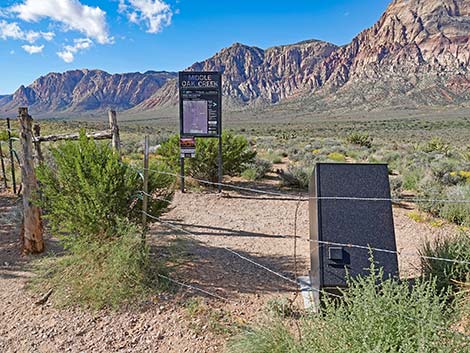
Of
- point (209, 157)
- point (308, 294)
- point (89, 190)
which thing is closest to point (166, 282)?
point (89, 190)

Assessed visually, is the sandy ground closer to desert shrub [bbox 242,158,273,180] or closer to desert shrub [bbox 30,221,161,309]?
desert shrub [bbox 30,221,161,309]

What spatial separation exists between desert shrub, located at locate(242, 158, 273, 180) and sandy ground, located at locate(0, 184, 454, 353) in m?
4.22

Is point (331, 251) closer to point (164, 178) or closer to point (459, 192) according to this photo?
point (164, 178)

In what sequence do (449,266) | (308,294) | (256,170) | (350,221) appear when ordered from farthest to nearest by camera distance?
(256,170), (308,294), (449,266), (350,221)

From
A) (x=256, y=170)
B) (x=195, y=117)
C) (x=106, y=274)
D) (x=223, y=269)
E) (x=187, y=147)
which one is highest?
(x=195, y=117)

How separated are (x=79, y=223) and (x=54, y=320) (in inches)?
49.4

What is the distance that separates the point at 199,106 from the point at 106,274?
666cm

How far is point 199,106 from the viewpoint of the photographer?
10781 millimetres

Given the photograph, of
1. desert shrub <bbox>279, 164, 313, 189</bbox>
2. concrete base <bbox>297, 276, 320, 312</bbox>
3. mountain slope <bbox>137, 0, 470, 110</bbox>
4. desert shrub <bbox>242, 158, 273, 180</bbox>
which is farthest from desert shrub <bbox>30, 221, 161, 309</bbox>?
mountain slope <bbox>137, 0, 470, 110</bbox>

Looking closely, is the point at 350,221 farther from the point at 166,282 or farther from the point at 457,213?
the point at 457,213

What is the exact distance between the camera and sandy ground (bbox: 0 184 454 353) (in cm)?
408

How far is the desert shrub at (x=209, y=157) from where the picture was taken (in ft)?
38.9

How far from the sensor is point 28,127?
6.40 meters

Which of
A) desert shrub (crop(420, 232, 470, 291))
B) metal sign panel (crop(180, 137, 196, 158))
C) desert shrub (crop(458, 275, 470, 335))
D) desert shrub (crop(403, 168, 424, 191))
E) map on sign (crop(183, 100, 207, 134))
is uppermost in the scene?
map on sign (crop(183, 100, 207, 134))
